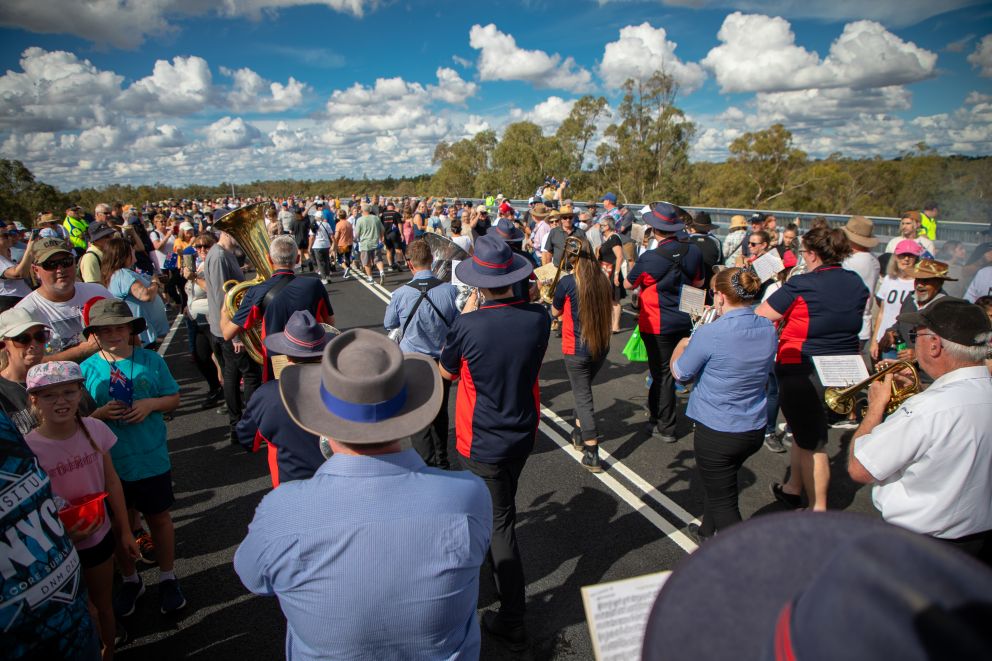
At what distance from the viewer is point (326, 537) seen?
134 cm

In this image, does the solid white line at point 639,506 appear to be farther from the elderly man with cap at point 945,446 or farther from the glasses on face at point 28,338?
the glasses on face at point 28,338

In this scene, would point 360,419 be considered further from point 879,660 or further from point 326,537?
point 879,660

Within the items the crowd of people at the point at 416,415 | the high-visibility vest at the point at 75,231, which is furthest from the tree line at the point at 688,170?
the crowd of people at the point at 416,415

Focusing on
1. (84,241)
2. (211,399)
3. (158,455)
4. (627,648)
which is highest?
(84,241)

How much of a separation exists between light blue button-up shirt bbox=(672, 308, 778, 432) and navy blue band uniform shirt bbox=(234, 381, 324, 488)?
219cm

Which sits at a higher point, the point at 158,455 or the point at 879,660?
the point at 879,660

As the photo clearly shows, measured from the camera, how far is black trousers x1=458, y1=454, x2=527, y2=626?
2758mm

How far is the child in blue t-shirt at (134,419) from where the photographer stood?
2.98 m

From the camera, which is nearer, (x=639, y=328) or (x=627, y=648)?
(x=627, y=648)

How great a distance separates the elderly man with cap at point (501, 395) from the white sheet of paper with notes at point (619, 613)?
160cm

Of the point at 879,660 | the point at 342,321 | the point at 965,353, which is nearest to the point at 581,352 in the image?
the point at 965,353

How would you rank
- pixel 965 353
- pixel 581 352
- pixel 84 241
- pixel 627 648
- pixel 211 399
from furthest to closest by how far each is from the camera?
pixel 84 241
pixel 211 399
pixel 581 352
pixel 965 353
pixel 627 648

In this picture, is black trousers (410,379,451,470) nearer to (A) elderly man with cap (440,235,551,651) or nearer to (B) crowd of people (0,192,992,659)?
(B) crowd of people (0,192,992,659)

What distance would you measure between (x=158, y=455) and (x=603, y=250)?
21.3 feet
